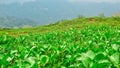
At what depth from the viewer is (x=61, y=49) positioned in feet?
27.7

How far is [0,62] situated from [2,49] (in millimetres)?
5596

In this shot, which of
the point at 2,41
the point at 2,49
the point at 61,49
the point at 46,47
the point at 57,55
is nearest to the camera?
the point at 57,55

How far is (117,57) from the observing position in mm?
5059

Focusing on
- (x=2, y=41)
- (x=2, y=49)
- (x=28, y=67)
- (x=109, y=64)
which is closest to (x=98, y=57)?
(x=109, y=64)

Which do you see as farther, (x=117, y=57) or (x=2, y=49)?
(x=2, y=49)

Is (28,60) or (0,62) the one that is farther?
(0,62)

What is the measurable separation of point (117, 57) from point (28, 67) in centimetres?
134

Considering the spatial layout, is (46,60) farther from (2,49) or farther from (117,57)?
(2,49)

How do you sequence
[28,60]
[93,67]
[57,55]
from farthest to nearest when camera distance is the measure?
[57,55]
[28,60]
[93,67]

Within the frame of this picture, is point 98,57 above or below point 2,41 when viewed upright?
above

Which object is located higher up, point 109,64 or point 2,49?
point 109,64

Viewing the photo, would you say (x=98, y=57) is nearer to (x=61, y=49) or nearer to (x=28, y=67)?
(x=28, y=67)

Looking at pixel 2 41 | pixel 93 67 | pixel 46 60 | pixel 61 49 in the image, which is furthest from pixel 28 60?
pixel 2 41

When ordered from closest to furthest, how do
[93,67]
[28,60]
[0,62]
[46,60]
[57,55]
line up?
[93,67] < [28,60] < [46,60] < [0,62] < [57,55]
